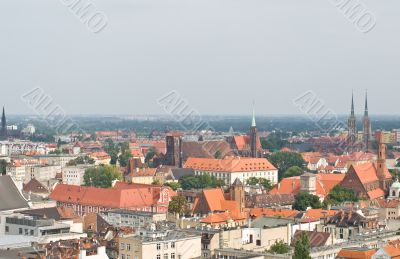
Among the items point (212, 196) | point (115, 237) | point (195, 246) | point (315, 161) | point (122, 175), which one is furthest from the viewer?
point (315, 161)

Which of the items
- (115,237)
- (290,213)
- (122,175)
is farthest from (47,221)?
(122,175)

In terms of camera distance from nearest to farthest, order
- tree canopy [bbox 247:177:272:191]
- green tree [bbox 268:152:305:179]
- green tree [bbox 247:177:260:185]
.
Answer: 1. tree canopy [bbox 247:177:272:191]
2. green tree [bbox 247:177:260:185]
3. green tree [bbox 268:152:305:179]

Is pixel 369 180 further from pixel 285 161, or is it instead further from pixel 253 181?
pixel 285 161

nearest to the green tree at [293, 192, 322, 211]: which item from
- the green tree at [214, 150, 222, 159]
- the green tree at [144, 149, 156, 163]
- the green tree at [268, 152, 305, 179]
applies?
the green tree at [268, 152, 305, 179]

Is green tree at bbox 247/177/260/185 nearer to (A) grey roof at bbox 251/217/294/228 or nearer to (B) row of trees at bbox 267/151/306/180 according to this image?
(B) row of trees at bbox 267/151/306/180

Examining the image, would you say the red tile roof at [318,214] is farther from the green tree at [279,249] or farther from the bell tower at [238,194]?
the green tree at [279,249]

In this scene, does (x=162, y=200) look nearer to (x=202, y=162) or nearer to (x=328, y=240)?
(x=328, y=240)

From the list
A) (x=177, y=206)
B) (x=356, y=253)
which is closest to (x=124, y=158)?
(x=177, y=206)
